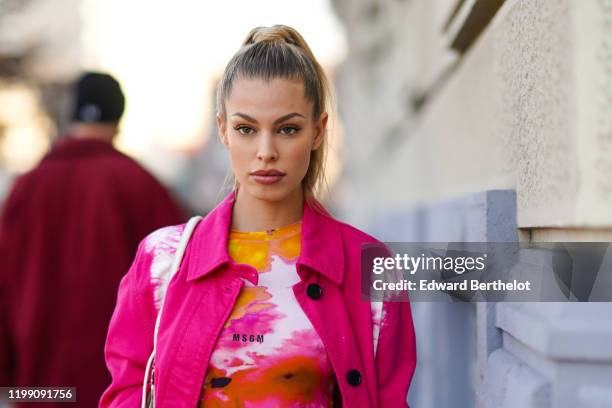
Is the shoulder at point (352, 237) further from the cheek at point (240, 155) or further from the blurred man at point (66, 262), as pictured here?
the blurred man at point (66, 262)

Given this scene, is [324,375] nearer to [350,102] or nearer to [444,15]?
[444,15]

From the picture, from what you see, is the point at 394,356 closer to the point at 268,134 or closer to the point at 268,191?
the point at 268,191

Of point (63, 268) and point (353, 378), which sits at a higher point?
point (63, 268)

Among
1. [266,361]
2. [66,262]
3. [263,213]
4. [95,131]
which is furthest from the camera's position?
[95,131]

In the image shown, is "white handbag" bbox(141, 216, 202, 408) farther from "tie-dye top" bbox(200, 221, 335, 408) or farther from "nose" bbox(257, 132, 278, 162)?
"nose" bbox(257, 132, 278, 162)

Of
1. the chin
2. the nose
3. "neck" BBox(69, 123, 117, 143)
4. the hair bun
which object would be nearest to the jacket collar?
the chin

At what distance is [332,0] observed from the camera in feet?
49.9

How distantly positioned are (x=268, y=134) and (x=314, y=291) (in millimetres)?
420

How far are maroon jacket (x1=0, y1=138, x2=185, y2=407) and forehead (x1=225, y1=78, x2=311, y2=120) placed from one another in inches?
83.2

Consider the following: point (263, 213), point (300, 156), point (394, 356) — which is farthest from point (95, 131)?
point (394, 356)

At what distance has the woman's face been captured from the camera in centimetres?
237

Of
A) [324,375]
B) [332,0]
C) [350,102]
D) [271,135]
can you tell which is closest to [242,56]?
[271,135]

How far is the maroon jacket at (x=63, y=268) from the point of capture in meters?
4.25

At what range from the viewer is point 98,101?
4746 mm
